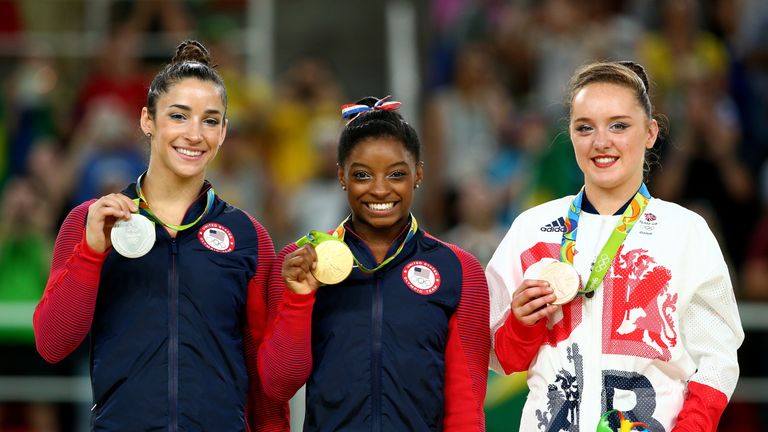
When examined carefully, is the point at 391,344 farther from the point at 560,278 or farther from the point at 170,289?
the point at 170,289

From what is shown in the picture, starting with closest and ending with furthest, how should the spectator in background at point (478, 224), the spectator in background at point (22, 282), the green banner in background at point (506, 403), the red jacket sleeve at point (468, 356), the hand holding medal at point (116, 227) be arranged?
the hand holding medal at point (116, 227) < the red jacket sleeve at point (468, 356) < the green banner in background at point (506, 403) < the spectator in background at point (22, 282) < the spectator in background at point (478, 224)

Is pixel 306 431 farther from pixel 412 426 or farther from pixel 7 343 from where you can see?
pixel 7 343

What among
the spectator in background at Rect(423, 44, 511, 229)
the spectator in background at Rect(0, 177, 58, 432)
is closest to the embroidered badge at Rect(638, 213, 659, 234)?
the spectator in background at Rect(0, 177, 58, 432)

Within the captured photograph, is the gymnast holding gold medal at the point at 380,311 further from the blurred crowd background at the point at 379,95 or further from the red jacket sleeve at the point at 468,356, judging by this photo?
the blurred crowd background at the point at 379,95

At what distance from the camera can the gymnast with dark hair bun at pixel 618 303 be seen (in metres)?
4.03

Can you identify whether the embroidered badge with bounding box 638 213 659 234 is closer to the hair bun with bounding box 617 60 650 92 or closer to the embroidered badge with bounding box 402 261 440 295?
the hair bun with bounding box 617 60 650 92

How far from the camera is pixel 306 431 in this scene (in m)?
4.12

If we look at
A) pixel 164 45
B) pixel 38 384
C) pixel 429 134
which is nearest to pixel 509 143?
pixel 429 134

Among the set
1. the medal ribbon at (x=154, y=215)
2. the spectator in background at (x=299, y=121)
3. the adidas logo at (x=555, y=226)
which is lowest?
the adidas logo at (x=555, y=226)

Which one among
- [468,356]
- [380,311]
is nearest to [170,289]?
[380,311]

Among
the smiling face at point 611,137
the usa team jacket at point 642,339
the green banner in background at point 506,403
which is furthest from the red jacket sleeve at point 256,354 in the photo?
the green banner in background at point 506,403

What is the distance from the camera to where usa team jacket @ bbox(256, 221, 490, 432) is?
405cm

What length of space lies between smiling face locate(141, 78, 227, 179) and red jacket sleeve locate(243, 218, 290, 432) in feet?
1.16

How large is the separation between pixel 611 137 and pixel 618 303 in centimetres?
53
